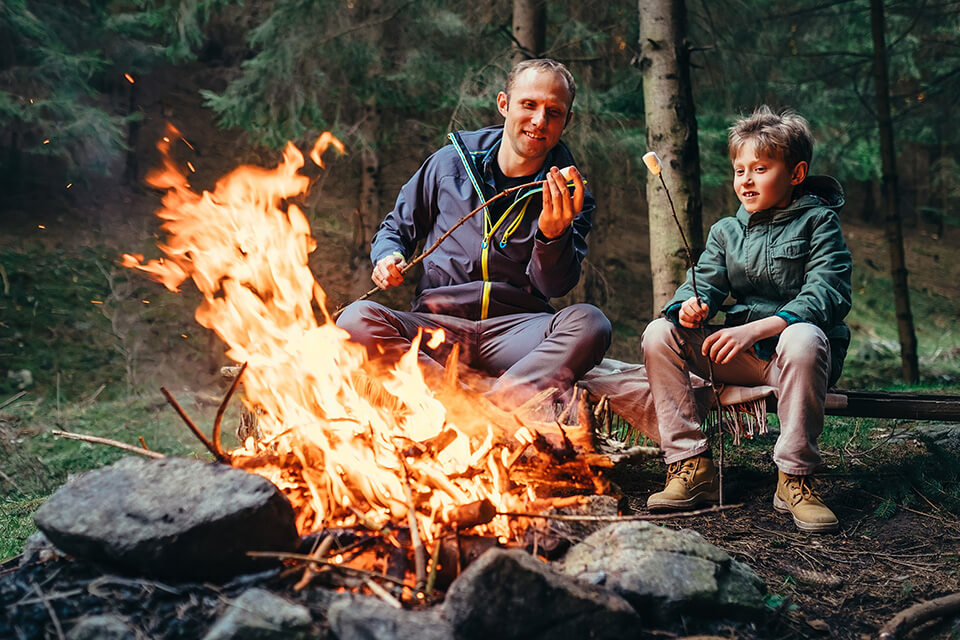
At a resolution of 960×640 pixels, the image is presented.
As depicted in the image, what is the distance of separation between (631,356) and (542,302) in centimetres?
655

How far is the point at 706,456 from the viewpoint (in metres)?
3.57

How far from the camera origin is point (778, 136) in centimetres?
354

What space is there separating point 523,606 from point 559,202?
207cm

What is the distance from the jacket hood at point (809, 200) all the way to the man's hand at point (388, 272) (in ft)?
5.99

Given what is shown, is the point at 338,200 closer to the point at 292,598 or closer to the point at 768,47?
the point at 768,47

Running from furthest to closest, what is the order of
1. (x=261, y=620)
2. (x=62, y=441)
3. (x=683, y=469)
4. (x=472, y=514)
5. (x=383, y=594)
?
1. (x=62, y=441)
2. (x=683, y=469)
3. (x=472, y=514)
4. (x=383, y=594)
5. (x=261, y=620)

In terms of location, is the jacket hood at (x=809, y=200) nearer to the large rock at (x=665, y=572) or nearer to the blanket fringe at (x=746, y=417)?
the blanket fringe at (x=746, y=417)

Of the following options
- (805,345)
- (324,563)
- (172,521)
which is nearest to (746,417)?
(805,345)

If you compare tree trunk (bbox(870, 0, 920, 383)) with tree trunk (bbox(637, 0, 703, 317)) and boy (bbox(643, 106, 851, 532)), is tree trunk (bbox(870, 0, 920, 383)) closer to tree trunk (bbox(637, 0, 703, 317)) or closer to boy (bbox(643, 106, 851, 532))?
tree trunk (bbox(637, 0, 703, 317))

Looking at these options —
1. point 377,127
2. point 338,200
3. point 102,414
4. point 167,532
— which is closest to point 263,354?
point 167,532

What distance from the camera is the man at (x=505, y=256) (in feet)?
11.9

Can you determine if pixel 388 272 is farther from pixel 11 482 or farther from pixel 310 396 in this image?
pixel 11 482

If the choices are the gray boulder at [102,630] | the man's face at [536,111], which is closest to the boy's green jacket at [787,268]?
the man's face at [536,111]

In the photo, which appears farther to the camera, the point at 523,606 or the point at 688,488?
the point at 688,488
